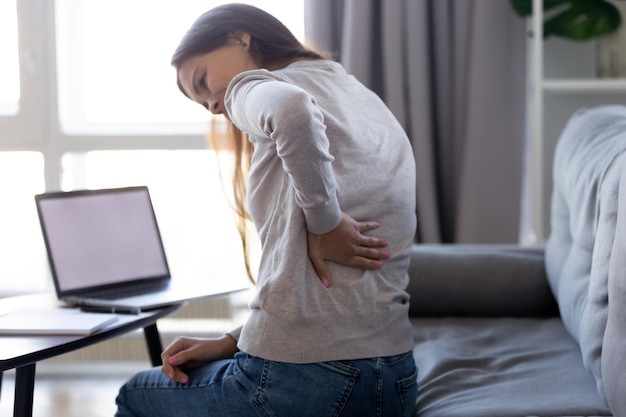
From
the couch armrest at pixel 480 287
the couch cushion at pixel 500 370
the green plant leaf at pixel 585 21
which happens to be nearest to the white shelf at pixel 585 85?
the green plant leaf at pixel 585 21

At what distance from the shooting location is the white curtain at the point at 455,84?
2.51 m

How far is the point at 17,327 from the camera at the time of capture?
4.69 feet

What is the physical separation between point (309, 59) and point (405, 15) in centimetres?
113

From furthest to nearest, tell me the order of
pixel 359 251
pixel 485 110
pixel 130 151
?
pixel 130 151 < pixel 485 110 < pixel 359 251

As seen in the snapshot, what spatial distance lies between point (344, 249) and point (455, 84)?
142 cm

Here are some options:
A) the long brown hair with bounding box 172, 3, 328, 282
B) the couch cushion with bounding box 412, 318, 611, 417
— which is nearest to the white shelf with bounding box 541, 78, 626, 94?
the couch cushion with bounding box 412, 318, 611, 417

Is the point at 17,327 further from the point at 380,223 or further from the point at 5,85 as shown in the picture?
the point at 5,85

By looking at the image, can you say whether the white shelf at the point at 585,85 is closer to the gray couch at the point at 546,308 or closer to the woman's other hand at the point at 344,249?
the gray couch at the point at 546,308

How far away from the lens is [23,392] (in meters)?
1.30

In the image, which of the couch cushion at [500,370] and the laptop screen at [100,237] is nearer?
the couch cushion at [500,370]

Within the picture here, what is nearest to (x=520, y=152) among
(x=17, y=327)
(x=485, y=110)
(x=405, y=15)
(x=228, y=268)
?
(x=485, y=110)

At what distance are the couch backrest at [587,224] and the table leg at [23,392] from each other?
2.82 feet

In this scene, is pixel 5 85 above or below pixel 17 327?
above

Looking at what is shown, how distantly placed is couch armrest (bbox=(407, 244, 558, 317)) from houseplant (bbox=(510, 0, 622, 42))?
781 millimetres
